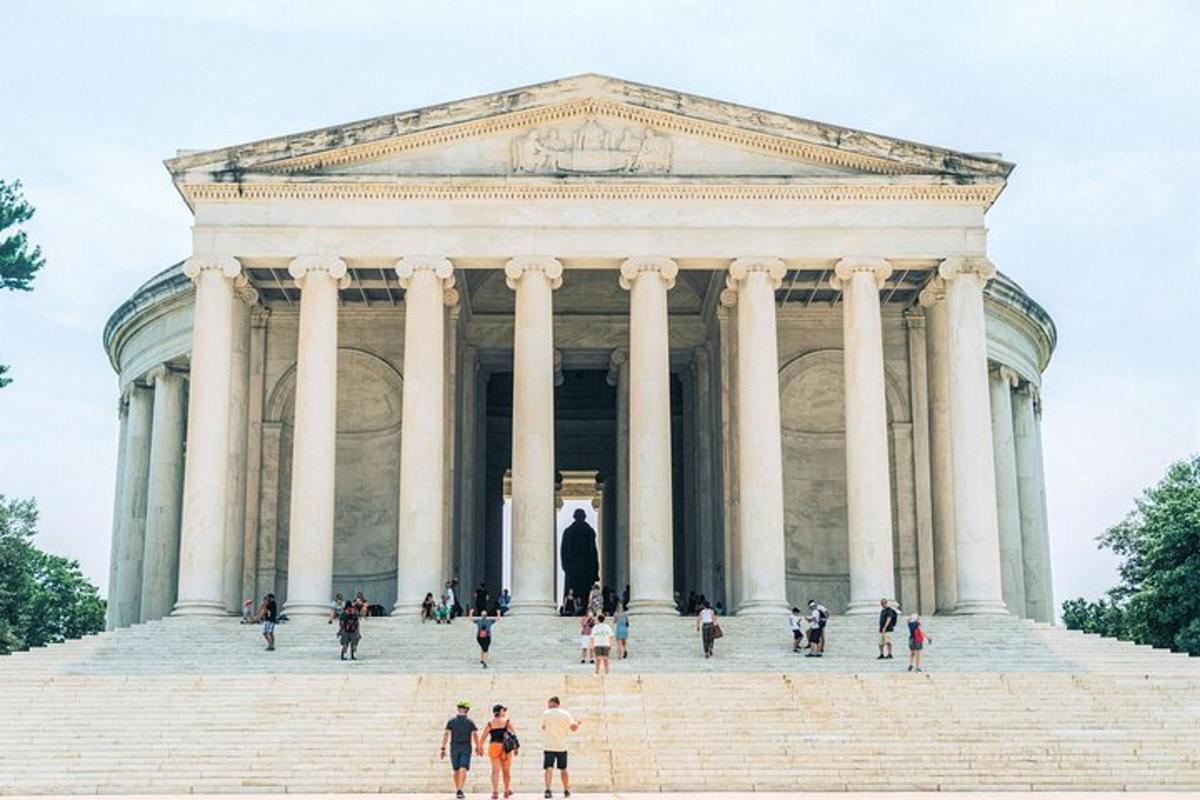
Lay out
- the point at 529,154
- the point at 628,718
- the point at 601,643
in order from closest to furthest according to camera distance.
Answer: the point at 628,718 < the point at 601,643 < the point at 529,154

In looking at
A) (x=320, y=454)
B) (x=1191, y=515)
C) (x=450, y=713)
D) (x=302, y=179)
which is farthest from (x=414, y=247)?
(x=1191, y=515)

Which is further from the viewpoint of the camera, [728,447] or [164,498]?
[164,498]

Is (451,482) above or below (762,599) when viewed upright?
above

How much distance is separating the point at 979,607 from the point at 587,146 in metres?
19.1

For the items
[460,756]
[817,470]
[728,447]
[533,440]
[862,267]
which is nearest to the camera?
[460,756]

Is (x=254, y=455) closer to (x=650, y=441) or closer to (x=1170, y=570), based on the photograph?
(x=650, y=441)

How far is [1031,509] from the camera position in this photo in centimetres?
6538

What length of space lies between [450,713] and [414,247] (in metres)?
20.2

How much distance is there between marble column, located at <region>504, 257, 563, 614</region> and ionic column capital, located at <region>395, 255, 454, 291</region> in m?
1.96

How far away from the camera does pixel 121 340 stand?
6819 centimetres

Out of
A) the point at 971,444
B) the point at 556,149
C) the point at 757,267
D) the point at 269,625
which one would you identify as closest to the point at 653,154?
the point at 556,149

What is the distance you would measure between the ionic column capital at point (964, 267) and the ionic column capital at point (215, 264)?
74.0 ft

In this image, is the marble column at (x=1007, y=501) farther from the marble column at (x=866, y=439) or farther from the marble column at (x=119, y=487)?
the marble column at (x=119, y=487)

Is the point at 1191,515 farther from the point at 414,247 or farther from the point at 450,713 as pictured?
the point at 450,713
